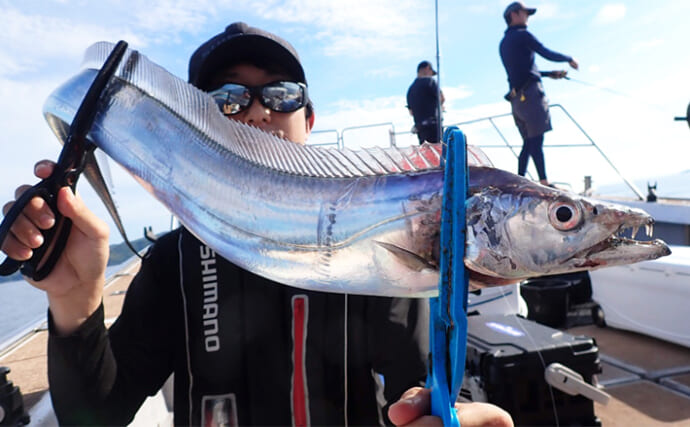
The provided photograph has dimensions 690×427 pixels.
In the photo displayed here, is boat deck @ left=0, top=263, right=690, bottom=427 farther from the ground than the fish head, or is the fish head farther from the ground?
the fish head

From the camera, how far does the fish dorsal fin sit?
858 millimetres

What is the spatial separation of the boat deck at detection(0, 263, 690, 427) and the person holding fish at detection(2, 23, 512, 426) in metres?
0.58

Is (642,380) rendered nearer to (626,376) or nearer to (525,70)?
(626,376)

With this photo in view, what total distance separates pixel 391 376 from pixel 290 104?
1.11 metres

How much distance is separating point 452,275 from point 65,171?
0.91 meters

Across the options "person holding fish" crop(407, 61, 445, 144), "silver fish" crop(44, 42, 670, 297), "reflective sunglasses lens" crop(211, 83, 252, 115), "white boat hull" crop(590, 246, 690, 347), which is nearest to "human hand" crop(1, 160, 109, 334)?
"silver fish" crop(44, 42, 670, 297)

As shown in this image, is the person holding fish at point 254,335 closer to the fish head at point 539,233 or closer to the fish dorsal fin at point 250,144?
the fish dorsal fin at point 250,144

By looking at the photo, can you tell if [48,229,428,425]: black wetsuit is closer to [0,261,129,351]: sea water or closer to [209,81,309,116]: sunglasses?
[209,81,309,116]: sunglasses

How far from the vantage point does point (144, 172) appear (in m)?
1.02

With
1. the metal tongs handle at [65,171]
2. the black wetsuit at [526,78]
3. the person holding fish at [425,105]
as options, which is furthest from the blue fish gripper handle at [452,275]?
the person holding fish at [425,105]

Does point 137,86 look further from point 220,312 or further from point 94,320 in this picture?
point 220,312

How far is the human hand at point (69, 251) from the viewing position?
3.15 feet

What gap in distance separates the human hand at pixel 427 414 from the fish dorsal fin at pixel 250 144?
0.45 metres

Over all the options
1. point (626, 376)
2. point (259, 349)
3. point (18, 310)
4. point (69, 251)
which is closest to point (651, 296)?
point (626, 376)
